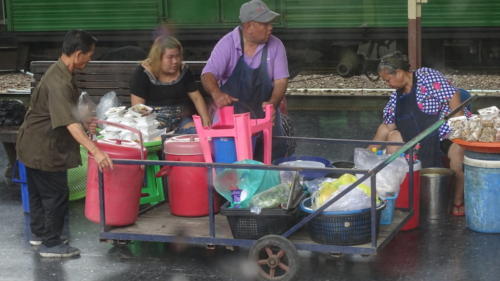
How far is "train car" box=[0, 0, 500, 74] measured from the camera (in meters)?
13.3

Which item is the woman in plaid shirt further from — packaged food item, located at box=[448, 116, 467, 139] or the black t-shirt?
the black t-shirt

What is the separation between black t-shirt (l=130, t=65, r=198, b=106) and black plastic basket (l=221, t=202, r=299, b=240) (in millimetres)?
1906

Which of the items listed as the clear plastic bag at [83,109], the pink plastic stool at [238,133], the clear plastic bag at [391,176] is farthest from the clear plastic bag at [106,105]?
the clear plastic bag at [391,176]

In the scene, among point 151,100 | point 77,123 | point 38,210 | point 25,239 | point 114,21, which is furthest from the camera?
point 114,21

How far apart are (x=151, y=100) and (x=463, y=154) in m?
2.43

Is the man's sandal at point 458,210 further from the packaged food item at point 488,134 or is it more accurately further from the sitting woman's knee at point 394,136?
the packaged food item at point 488,134

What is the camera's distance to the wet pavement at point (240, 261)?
16.4 ft

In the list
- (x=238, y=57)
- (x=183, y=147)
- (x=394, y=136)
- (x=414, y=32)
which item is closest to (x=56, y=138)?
(x=183, y=147)

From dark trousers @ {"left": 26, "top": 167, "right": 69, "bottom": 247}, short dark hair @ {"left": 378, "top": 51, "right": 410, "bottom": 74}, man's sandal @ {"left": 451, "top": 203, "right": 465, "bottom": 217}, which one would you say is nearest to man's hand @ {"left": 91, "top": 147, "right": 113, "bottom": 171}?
dark trousers @ {"left": 26, "top": 167, "right": 69, "bottom": 247}

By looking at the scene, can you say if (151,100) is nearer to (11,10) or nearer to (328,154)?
(328,154)

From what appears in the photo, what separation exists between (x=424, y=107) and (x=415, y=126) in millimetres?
166

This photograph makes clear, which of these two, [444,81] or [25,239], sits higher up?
[444,81]

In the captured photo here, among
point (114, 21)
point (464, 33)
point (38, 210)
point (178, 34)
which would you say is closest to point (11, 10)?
point (114, 21)

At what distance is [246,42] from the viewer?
617 centimetres
